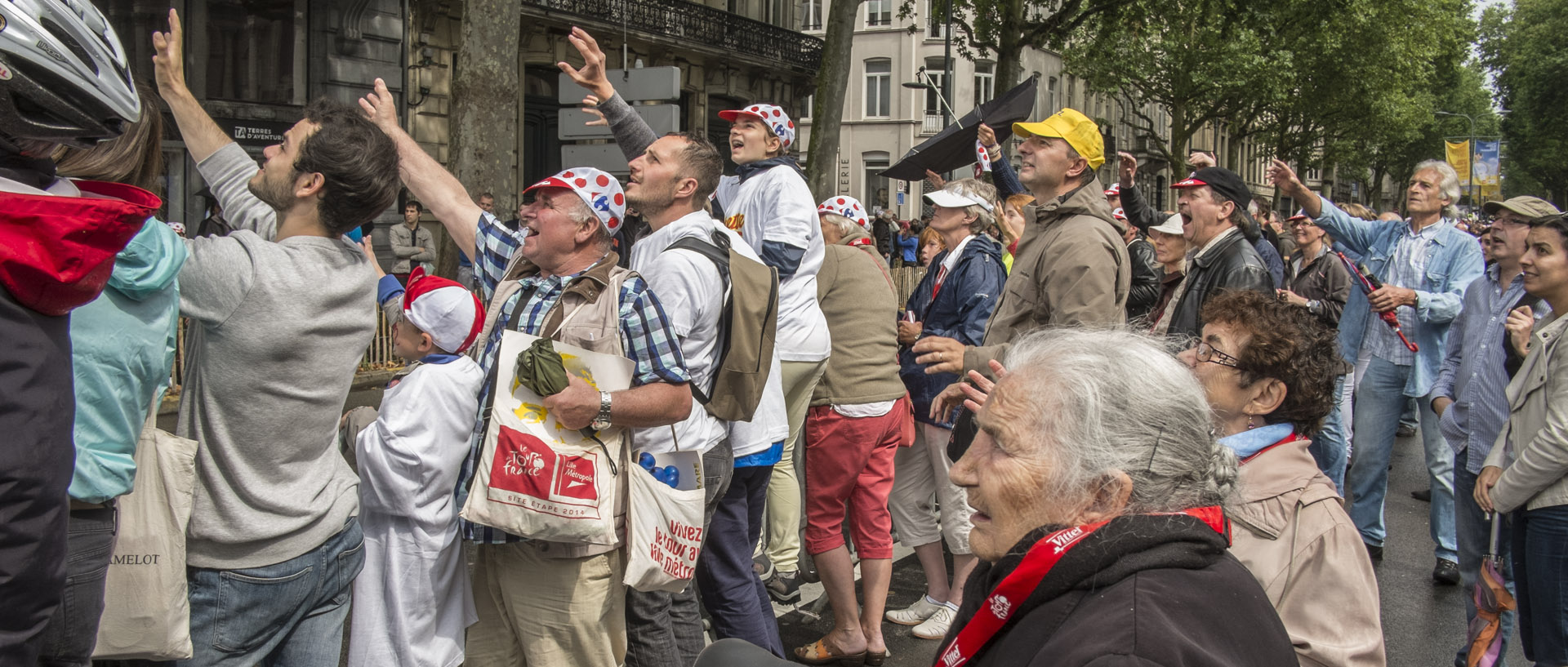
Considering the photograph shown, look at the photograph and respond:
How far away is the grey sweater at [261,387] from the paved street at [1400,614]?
2.79 metres

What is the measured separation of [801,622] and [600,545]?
93.9 inches

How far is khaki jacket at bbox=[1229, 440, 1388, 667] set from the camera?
7.78 ft

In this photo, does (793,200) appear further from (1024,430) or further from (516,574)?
(1024,430)

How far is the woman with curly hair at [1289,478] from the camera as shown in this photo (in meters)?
2.40

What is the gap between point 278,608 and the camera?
277 centimetres

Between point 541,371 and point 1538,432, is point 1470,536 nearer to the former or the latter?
Result: point 1538,432

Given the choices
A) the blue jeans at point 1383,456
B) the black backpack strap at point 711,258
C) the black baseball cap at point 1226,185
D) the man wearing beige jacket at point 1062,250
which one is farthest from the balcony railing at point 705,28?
the black backpack strap at point 711,258

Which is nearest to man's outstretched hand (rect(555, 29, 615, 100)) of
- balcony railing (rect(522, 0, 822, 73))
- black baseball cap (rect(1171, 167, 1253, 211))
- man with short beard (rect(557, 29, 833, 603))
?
man with short beard (rect(557, 29, 833, 603))

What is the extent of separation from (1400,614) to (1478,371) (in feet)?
4.80

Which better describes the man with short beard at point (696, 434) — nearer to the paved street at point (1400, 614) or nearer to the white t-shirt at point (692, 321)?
the white t-shirt at point (692, 321)

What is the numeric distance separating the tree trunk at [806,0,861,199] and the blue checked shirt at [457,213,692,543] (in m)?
11.8

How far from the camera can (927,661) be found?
5.05 meters

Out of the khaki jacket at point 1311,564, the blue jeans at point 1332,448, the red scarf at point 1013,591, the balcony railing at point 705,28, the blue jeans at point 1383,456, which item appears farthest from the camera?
the balcony railing at point 705,28

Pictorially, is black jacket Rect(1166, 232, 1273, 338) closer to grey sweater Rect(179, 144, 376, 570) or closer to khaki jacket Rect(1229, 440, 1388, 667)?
khaki jacket Rect(1229, 440, 1388, 667)
